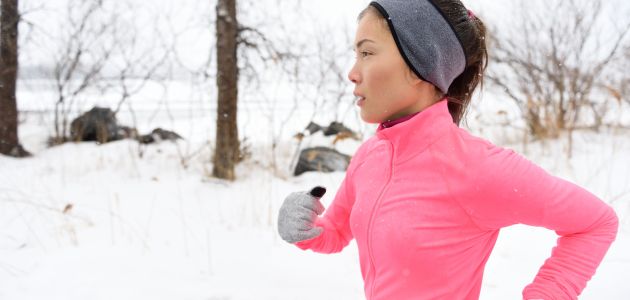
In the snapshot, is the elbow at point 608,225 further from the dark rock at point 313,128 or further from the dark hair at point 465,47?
the dark rock at point 313,128

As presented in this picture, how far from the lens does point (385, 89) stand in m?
1.02

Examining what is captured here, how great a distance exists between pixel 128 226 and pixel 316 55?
3.40 m

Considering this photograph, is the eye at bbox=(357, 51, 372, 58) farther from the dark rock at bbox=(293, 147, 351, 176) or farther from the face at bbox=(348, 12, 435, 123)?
the dark rock at bbox=(293, 147, 351, 176)

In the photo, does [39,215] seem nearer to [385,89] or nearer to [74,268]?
[74,268]

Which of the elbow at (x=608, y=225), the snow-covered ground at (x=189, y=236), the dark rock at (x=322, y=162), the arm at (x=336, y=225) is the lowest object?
the snow-covered ground at (x=189, y=236)

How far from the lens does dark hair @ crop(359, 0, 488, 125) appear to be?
104 centimetres

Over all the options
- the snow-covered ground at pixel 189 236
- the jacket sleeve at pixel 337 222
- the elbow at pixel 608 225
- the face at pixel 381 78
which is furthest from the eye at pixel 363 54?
the snow-covered ground at pixel 189 236

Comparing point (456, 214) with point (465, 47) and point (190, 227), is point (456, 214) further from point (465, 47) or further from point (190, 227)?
point (190, 227)

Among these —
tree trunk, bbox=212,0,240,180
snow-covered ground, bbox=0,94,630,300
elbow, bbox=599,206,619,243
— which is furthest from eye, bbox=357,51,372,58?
tree trunk, bbox=212,0,240,180

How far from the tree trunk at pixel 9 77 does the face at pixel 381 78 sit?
6.19 metres

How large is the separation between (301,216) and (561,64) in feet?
18.3

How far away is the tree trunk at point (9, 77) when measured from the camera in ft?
18.5

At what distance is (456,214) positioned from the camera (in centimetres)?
98

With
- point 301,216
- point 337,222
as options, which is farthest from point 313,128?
point 301,216
